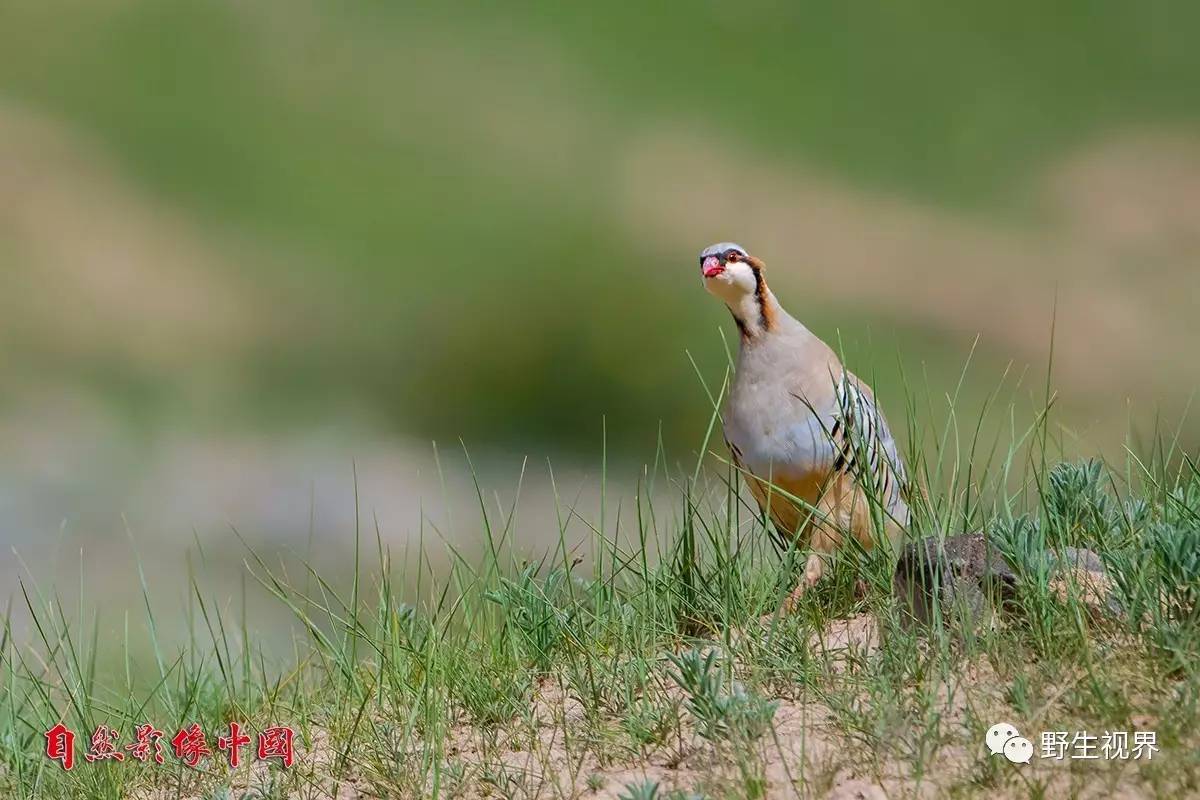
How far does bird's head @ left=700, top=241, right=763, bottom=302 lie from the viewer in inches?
139

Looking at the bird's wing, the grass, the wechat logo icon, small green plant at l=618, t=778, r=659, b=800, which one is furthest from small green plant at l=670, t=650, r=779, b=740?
the bird's wing

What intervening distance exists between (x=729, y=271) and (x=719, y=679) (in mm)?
1578

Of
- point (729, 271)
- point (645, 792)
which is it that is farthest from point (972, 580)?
point (729, 271)

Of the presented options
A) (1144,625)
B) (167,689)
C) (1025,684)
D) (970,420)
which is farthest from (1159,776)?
(970,420)

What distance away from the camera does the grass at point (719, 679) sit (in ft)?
6.67

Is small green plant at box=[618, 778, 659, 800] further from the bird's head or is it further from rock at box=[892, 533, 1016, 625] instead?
the bird's head

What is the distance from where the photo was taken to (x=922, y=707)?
82.2 inches

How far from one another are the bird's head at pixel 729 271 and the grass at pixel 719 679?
0.64m

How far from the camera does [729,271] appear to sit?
356 cm

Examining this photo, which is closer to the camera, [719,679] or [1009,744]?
[1009,744]

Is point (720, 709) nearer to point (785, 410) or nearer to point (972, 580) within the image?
point (972, 580)

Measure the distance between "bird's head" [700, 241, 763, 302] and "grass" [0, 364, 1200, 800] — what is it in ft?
2.11

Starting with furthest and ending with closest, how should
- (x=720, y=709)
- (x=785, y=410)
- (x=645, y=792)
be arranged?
1. (x=785, y=410)
2. (x=720, y=709)
3. (x=645, y=792)

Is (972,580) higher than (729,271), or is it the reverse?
(729,271)
